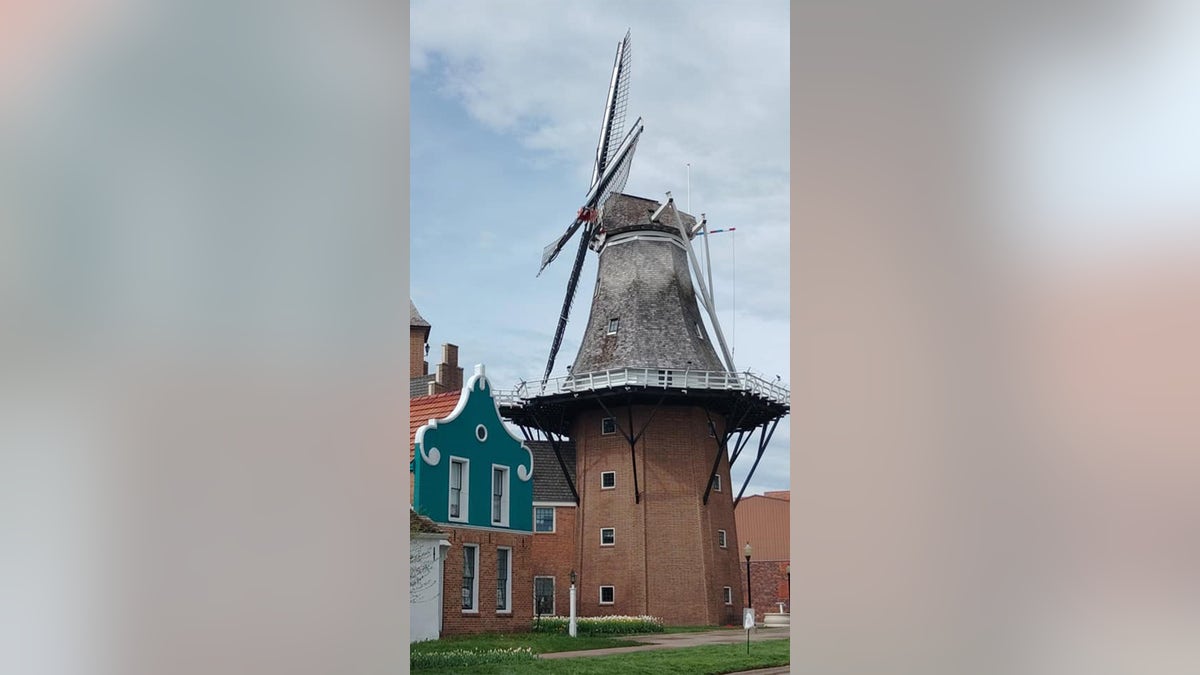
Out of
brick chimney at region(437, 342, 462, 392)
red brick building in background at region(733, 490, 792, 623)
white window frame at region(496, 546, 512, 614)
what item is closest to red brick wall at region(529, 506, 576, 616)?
red brick building in background at region(733, 490, 792, 623)

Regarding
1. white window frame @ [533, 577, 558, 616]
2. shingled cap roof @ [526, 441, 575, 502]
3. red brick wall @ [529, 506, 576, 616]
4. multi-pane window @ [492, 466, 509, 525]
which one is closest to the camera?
multi-pane window @ [492, 466, 509, 525]

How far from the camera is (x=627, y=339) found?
18031mm

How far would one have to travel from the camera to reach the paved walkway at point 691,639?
11180 mm

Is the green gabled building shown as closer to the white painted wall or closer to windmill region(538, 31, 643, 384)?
the white painted wall

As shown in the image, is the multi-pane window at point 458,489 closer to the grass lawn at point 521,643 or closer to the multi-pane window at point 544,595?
the grass lawn at point 521,643

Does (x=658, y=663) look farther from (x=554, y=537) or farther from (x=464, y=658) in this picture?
(x=554, y=537)

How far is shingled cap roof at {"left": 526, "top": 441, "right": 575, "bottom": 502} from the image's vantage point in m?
17.9

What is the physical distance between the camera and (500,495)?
1298 centimetres

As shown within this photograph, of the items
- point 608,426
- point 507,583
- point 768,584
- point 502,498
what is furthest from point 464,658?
point 768,584

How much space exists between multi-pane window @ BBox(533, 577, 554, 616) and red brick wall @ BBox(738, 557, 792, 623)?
3518mm

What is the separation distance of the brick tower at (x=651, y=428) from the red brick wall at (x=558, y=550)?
0.27 metres

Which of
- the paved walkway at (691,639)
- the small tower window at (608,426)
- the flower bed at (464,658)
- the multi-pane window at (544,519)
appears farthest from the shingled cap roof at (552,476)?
the flower bed at (464,658)
